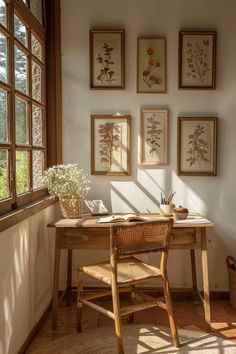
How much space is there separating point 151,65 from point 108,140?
2.44 ft

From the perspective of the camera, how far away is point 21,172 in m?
2.69

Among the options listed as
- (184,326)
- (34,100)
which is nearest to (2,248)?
(34,100)

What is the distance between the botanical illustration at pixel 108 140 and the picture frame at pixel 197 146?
547 mm

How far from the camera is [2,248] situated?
7.00 feet

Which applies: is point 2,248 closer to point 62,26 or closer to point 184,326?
point 184,326

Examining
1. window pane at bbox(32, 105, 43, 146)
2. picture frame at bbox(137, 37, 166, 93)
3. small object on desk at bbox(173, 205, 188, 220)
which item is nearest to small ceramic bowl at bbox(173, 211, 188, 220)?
small object on desk at bbox(173, 205, 188, 220)

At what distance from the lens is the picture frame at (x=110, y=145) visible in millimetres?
3455

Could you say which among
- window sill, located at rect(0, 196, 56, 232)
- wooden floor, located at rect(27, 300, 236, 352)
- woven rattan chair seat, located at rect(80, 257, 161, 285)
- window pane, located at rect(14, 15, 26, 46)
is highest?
window pane, located at rect(14, 15, 26, 46)

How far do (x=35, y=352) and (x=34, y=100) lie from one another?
5.76ft

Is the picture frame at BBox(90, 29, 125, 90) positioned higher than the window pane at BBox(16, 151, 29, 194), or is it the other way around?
the picture frame at BBox(90, 29, 125, 90)

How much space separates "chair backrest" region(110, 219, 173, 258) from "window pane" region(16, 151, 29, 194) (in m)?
0.74

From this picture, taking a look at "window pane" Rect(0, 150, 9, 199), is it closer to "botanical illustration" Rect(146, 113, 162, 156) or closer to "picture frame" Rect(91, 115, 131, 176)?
"picture frame" Rect(91, 115, 131, 176)

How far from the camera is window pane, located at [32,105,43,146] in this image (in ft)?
10.3

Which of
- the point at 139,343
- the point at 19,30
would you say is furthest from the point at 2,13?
the point at 139,343
